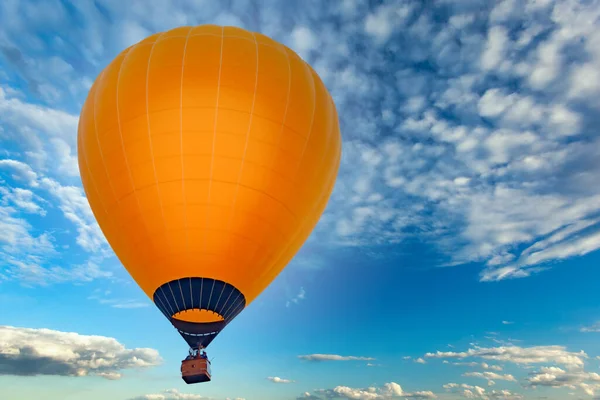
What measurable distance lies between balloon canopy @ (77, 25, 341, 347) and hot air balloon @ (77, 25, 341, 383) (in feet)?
0.12

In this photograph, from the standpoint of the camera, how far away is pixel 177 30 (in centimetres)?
1659

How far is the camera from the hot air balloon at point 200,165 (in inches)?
568

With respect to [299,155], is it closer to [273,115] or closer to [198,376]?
[273,115]

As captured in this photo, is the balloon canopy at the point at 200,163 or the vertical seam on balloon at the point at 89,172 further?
the vertical seam on balloon at the point at 89,172

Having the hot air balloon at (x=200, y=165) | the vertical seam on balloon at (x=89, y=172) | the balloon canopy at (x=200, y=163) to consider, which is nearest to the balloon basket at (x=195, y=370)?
the hot air balloon at (x=200, y=165)

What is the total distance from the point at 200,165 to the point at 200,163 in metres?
0.07

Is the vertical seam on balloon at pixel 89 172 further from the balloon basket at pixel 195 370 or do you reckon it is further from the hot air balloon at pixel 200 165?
the balloon basket at pixel 195 370

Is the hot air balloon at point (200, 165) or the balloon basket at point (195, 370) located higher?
the hot air balloon at point (200, 165)

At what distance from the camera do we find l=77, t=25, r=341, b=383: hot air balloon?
14.4 m

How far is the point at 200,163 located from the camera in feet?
47.1

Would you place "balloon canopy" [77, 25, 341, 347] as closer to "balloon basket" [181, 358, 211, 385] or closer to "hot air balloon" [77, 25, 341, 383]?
"hot air balloon" [77, 25, 341, 383]

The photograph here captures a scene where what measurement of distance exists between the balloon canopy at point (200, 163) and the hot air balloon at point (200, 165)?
0.04 m

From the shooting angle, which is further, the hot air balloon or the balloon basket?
the balloon basket

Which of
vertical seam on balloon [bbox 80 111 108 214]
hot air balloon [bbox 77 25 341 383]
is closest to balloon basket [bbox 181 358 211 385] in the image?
hot air balloon [bbox 77 25 341 383]
